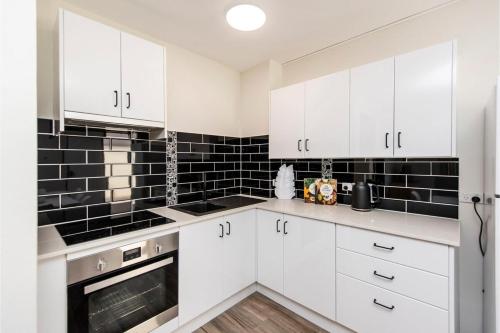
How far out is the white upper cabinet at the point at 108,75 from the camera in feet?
4.52

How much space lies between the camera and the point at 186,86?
233cm

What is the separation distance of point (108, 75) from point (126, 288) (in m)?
1.37

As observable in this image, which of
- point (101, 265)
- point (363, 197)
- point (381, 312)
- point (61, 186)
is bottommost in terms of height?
point (381, 312)

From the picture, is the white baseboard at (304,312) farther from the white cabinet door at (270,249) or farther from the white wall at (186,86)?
the white wall at (186,86)

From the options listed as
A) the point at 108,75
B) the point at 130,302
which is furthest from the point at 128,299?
the point at 108,75

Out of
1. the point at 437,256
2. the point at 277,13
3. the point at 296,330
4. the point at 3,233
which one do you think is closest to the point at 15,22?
the point at 3,233

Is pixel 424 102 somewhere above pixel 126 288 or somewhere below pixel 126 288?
above

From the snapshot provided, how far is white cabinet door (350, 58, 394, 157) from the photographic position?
1669mm

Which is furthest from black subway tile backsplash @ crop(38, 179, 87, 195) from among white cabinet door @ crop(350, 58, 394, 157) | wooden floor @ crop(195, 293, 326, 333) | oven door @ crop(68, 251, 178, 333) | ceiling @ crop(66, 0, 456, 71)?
white cabinet door @ crop(350, 58, 394, 157)

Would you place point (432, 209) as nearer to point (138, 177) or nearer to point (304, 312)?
point (304, 312)

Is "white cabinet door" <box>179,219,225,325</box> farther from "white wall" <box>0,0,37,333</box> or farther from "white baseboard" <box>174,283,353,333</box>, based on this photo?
"white wall" <box>0,0,37,333</box>

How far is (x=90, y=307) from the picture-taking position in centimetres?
128

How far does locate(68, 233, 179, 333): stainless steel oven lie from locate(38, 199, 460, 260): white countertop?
0.25 ft

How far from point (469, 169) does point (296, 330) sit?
1721mm
